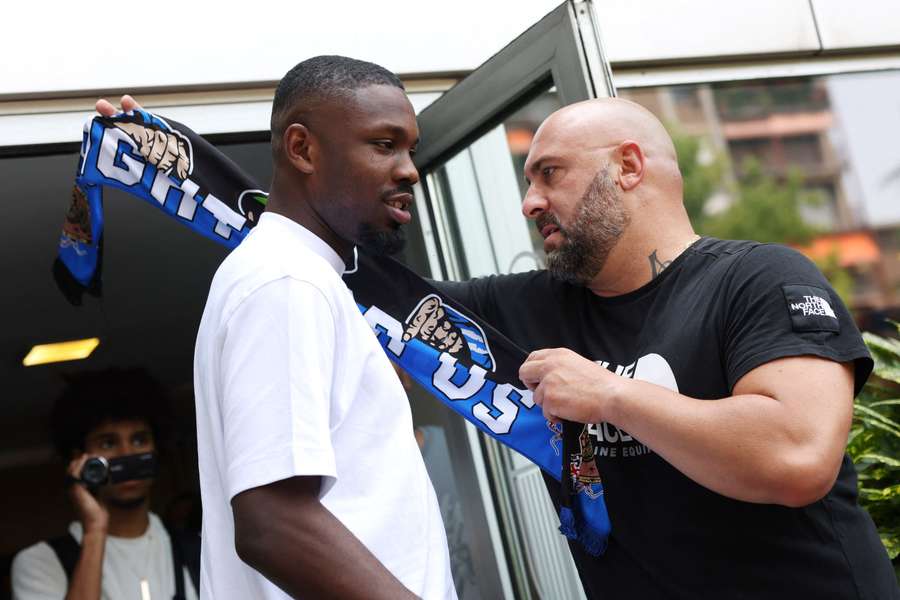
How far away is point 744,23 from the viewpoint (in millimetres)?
4066

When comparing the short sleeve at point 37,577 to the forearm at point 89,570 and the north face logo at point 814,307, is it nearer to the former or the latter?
the forearm at point 89,570

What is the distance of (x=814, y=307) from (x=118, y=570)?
139 inches

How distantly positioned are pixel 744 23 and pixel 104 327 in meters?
3.59

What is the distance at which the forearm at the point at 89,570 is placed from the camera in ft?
13.9

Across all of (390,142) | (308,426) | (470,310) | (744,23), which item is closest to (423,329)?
(470,310)

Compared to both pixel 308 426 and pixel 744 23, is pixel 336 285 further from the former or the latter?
pixel 744 23

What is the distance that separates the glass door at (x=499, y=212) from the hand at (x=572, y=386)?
107 cm

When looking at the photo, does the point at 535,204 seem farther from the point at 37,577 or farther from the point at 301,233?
the point at 37,577

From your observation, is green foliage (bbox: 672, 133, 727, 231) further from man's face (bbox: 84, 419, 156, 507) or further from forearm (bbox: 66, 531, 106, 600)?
forearm (bbox: 66, 531, 106, 600)

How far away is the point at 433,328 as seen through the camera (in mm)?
2713

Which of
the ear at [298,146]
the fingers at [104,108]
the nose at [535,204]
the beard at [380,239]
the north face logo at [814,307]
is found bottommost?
the north face logo at [814,307]

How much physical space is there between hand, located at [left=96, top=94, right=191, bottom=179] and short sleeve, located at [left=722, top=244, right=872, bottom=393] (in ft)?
4.57

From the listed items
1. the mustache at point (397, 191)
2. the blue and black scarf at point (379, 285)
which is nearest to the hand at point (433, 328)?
the blue and black scarf at point (379, 285)

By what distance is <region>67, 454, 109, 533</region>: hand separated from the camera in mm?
4422
